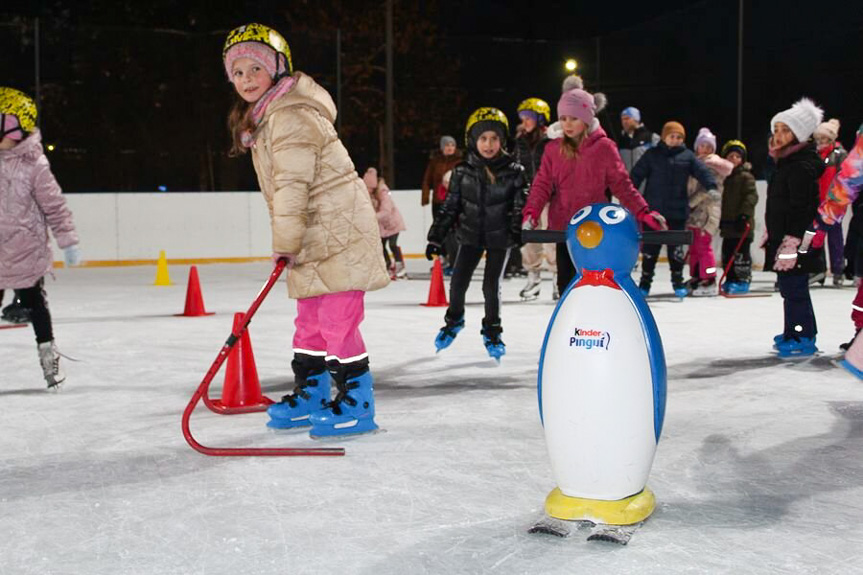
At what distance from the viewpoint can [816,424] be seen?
14.7ft

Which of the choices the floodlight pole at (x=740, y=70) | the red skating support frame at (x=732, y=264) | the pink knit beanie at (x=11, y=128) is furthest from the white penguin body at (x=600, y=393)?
the floodlight pole at (x=740, y=70)

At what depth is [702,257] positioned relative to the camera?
983 cm

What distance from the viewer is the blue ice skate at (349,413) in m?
4.25

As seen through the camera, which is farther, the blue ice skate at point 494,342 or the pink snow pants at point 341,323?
the blue ice skate at point 494,342

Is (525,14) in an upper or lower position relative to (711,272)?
upper

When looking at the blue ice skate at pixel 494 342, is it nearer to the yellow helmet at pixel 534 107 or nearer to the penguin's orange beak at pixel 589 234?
the penguin's orange beak at pixel 589 234

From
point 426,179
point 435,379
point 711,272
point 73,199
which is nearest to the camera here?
point 435,379

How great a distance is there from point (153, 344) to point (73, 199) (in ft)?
27.4

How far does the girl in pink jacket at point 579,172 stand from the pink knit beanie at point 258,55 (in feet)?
7.43

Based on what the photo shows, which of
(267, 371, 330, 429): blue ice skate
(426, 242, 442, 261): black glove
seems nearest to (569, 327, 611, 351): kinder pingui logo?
(267, 371, 330, 429): blue ice skate

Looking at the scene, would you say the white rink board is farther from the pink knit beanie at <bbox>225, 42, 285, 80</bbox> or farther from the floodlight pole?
the pink knit beanie at <bbox>225, 42, 285, 80</bbox>

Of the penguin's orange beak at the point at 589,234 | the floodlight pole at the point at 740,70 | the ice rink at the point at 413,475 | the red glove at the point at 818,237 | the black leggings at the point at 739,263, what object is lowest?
the ice rink at the point at 413,475

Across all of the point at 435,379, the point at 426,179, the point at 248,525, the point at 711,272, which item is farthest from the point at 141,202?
the point at 248,525

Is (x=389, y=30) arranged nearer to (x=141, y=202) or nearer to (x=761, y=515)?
(x=141, y=202)
